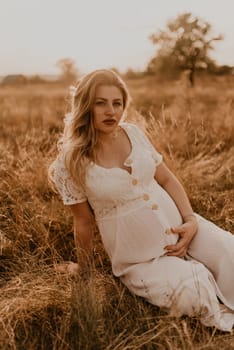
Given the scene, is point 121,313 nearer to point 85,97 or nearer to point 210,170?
point 85,97

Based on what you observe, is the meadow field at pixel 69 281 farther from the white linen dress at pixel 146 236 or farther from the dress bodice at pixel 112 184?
the dress bodice at pixel 112 184

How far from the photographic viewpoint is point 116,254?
2547 mm

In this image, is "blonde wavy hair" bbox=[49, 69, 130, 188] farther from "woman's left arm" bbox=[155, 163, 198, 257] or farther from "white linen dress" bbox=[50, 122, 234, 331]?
"woman's left arm" bbox=[155, 163, 198, 257]

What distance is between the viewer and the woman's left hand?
2488 mm

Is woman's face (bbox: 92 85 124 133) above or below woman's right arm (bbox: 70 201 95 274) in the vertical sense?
above

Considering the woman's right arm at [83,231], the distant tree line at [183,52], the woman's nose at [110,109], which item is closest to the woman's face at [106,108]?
the woman's nose at [110,109]

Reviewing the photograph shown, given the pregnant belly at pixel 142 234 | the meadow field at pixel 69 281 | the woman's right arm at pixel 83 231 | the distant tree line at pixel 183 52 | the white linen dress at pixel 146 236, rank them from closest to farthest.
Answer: the meadow field at pixel 69 281, the white linen dress at pixel 146 236, the pregnant belly at pixel 142 234, the woman's right arm at pixel 83 231, the distant tree line at pixel 183 52

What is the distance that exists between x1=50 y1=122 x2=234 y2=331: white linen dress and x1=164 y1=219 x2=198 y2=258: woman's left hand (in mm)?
29

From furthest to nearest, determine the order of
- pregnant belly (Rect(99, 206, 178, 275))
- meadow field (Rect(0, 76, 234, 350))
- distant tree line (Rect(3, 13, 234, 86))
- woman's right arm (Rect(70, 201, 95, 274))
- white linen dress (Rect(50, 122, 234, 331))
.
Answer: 1. distant tree line (Rect(3, 13, 234, 86))
2. woman's right arm (Rect(70, 201, 95, 274))
3. pregnant belly (Rect(99, 206, 178, 275))
4. white linen dress (Rect(50, 122, 234, 331))
5. meadow field (Rect(0, 76, 234, 350))

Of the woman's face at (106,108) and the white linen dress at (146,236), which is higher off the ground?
the woman's face at (106,108)

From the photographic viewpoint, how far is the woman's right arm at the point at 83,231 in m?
2.58

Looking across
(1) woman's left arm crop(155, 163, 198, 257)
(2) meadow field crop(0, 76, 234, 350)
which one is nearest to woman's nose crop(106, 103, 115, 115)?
(1) woman's left arm crop(155, 163, 198, 257)

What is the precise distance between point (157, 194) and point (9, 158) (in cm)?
179

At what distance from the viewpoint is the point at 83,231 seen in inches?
103
